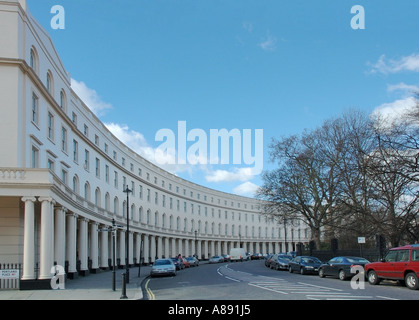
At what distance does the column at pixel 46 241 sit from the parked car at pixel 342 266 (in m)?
17.0

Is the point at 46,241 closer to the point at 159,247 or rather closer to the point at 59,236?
the point at 59,236

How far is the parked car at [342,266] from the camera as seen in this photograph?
28766 mm

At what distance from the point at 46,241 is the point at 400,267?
17.6 meters

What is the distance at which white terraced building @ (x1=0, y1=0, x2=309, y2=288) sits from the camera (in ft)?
80.3

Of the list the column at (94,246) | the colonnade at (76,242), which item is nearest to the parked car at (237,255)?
the colonnade at (76,242)

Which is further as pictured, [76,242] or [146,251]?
[146,251]

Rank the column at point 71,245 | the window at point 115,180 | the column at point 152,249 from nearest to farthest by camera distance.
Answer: the column at point 71,245 < the window at point 115,180 < the column at point 152,249

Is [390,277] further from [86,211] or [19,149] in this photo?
[86,211]

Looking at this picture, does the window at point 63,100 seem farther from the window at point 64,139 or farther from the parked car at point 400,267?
the parked car at point 400,267

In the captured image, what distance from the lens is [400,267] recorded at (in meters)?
22.6

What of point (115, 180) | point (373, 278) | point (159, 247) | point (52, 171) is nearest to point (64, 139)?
point (52, 171)

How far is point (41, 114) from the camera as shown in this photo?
103 feet
